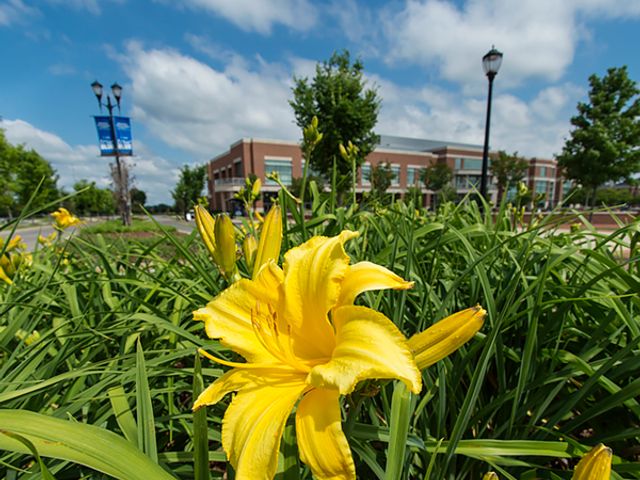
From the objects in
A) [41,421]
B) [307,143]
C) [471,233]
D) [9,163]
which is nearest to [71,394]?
[41,421]

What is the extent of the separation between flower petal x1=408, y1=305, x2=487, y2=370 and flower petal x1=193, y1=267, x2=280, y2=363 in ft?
0.87

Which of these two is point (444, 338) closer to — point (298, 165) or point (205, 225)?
point (205, 225)

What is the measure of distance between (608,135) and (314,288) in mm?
20462

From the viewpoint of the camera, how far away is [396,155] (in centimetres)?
3697

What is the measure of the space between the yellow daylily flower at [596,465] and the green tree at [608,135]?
19130 mm

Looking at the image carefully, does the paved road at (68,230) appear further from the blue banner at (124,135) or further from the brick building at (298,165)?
the brick building at (298,165)

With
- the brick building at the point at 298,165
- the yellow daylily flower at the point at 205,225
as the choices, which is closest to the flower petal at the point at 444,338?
the yellow daylily flower at the point at 205,225

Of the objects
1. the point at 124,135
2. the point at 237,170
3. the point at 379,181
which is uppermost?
the point at 237,170

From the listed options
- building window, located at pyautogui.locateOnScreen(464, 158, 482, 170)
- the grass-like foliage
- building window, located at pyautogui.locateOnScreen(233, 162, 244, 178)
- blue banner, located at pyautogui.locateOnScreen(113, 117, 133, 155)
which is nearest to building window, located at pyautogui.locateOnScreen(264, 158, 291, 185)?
building window, located at pyautogui.locateOnScreen(233, 162, 244, 178)

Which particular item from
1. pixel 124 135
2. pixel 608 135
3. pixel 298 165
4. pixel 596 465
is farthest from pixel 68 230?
pixel 298 165

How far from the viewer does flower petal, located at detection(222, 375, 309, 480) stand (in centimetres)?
43

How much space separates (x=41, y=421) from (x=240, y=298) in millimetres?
320

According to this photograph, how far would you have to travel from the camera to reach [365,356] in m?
0.41

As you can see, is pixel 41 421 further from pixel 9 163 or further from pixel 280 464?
pixel 9 163
